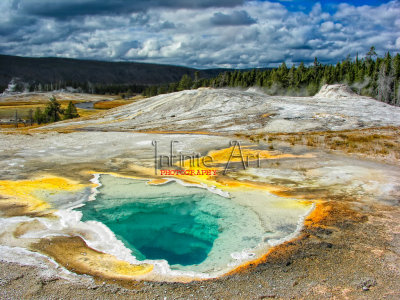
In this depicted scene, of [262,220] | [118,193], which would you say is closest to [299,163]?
[262,220]

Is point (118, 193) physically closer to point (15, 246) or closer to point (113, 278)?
point (15, 246)

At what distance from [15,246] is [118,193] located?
455 centimetres

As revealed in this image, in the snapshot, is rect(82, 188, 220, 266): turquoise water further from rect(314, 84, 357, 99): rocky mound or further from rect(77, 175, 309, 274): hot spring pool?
rect(314, 84, 357, 99): rocky mound

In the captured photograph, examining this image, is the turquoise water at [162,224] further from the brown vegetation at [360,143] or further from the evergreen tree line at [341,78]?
the evergreen tree line at [341,78]

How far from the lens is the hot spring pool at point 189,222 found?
26.3 feet

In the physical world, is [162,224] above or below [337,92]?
below

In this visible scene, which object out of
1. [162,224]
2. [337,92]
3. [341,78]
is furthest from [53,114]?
[162,224]

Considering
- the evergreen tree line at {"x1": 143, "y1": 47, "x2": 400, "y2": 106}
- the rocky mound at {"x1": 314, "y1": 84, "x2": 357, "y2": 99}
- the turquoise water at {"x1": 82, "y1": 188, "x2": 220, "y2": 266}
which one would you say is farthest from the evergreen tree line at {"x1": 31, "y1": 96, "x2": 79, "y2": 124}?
the turquoise water at {"x1": 82, "y1": 188, "x2": 220, "y2": 266}

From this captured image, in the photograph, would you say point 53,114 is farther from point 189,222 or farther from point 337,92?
point 189,222

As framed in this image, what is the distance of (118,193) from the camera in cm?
1196

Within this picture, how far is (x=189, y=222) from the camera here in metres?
10.2

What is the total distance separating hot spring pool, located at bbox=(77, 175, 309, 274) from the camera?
802 centimetres

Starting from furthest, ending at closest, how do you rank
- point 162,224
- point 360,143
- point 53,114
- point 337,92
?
point 53,114
point 337,92
point 360,143
point 162,224

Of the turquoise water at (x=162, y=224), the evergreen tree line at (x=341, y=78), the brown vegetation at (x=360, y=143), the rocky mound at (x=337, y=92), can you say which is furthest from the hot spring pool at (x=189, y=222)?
the evergreen tree line at (x=341, y=78)
